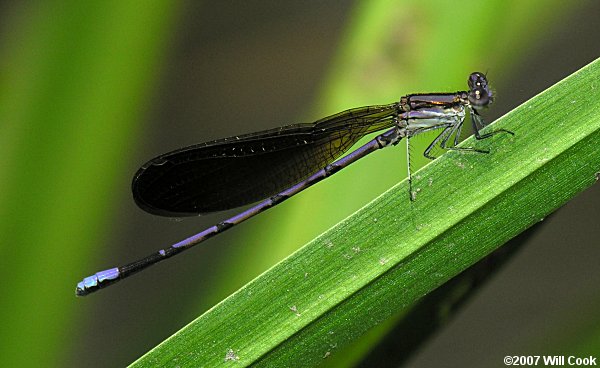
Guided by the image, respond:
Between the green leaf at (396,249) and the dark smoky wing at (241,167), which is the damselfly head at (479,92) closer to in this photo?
the dark smoky wing at (241,167)

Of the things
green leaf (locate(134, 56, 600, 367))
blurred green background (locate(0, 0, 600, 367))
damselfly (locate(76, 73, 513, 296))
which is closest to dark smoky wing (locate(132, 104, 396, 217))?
damselfly (locate(76, 73, 513, 296))

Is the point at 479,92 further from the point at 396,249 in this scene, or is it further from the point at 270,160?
the point at 396,249

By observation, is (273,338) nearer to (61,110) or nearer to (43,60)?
(61,110)

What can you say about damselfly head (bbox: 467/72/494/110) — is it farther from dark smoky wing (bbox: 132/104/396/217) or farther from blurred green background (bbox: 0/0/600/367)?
dark smoky wing (bbox: 132/104/396/217)

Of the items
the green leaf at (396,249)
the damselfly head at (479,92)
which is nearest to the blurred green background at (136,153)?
the damselfly head at (479,92)

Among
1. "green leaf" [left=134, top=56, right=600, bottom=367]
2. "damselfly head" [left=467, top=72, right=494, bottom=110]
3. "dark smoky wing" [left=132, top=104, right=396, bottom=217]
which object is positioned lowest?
"green leaf" [left=134, top=56, right=600, bottom=367]
